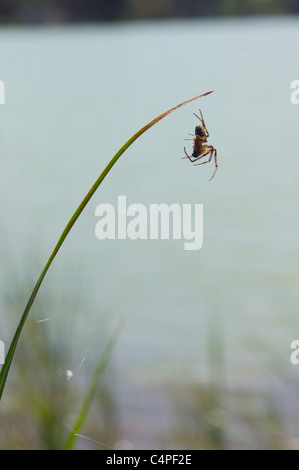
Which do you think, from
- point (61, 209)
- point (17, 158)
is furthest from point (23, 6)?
point (61, 209)

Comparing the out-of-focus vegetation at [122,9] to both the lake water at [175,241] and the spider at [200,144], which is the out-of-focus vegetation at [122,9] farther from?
the spider at [200,144]

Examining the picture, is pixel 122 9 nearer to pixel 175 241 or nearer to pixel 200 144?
pixel 175 241

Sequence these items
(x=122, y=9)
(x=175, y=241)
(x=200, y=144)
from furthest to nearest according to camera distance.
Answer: (x=122, y=9) → (x=175, y=241) → (x=200, y=144)

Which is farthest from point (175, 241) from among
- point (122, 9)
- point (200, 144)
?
point (122, 9)

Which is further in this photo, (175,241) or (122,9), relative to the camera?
(122,9)

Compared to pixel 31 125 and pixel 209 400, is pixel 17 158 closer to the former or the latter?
pixel 31 125

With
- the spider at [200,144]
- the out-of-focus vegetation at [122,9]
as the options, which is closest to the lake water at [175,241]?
the spider at [200,144]

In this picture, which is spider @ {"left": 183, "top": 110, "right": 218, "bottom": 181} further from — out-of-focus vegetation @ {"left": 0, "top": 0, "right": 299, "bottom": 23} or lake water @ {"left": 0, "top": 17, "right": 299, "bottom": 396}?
out-of-focus vegetation @ {"left": 0, "top": 0, "right": 299, "bottom": 23}

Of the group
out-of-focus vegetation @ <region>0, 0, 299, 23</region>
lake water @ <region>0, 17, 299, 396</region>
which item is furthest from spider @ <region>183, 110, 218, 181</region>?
out-of-focus vegetation @ <region>0, 0, 299, 23</region>
